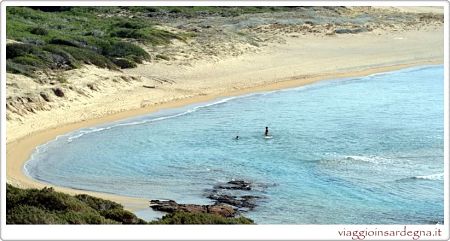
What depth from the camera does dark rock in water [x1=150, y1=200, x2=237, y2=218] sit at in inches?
570

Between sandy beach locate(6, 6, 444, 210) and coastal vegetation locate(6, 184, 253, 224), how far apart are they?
2.53 m

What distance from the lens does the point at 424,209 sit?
16.2 m

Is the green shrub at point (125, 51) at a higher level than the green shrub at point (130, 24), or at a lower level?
lower

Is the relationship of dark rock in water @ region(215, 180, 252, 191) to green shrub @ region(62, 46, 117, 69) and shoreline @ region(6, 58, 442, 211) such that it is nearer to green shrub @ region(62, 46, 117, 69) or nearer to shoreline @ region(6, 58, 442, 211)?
shoreline @ region(6, 58, 442, 211)

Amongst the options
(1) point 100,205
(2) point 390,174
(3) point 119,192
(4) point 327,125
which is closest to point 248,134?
(4) point 327,125

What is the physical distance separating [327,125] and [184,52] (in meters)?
11.5

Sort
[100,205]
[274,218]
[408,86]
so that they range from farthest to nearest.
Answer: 1. [408,86]
2. [274,218]
3. [100,205]

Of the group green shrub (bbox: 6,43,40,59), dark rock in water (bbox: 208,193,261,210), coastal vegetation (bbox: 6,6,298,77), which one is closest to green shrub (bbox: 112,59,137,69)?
coastal vegetation (bbox: 6,6,298,77)

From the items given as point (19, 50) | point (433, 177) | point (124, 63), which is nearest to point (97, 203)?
point (433, 177)

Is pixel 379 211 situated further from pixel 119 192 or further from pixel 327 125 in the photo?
pixel 327 125

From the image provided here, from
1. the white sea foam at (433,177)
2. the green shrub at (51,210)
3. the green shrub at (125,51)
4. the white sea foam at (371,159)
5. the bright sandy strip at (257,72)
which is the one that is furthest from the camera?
the green shrub at (125,51)

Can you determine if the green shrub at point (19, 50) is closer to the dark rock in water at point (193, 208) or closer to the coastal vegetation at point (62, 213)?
the dark rock in water at point (193, 208)

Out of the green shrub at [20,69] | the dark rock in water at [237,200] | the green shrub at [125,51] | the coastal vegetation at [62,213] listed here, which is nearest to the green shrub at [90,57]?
the green shrub at [125,51]

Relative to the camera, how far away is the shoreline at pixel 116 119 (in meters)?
16.3
